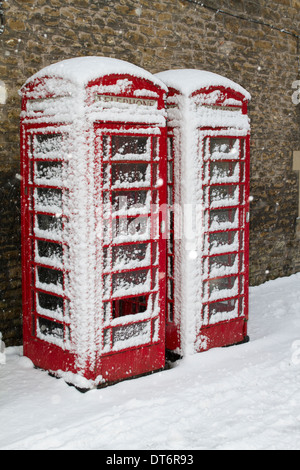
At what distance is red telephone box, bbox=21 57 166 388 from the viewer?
165 inches

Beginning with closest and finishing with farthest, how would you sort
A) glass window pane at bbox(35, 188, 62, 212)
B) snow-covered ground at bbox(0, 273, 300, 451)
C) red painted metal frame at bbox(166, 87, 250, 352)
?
snow-covered ground at bbox(0, 273, 300, 451)
glass window pane at bbox(35, 188, 62, 212)
red painted metal frame at bbox(166, 87, 250, 352)

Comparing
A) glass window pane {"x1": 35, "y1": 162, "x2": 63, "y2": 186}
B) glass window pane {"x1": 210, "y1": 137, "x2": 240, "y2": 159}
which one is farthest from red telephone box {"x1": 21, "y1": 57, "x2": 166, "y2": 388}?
glass window pane {"x1": 210, "y1": 137, "x2": 240, "y2": 159}

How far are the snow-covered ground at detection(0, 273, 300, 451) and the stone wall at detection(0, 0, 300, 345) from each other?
1.28 metres

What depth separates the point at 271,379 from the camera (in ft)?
15.2

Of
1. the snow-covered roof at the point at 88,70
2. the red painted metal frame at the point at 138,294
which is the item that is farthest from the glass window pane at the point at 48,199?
the snow-covered roof at the point at 88,70

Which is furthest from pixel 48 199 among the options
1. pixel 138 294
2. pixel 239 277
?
pixel 239 277

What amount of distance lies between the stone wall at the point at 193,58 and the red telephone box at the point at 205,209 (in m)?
1.21

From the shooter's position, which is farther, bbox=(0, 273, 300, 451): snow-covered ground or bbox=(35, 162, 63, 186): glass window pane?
bbox=(35, 162, 63, 186): glass window pane

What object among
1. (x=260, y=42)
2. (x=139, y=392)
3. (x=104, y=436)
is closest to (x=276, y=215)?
(x=260, y=42)

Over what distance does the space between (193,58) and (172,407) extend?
4.66 meters

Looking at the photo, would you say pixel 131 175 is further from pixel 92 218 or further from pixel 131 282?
pixel 131 282

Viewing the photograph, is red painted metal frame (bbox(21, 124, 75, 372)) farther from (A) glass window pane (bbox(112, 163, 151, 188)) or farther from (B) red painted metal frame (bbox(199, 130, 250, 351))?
(B) red painted metal frame (bbox(199, 130, 250, 351))

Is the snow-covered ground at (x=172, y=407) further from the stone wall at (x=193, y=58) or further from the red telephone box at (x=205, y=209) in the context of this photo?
the stone wall at (x=193, y=58)

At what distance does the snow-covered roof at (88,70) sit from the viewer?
4105mm
